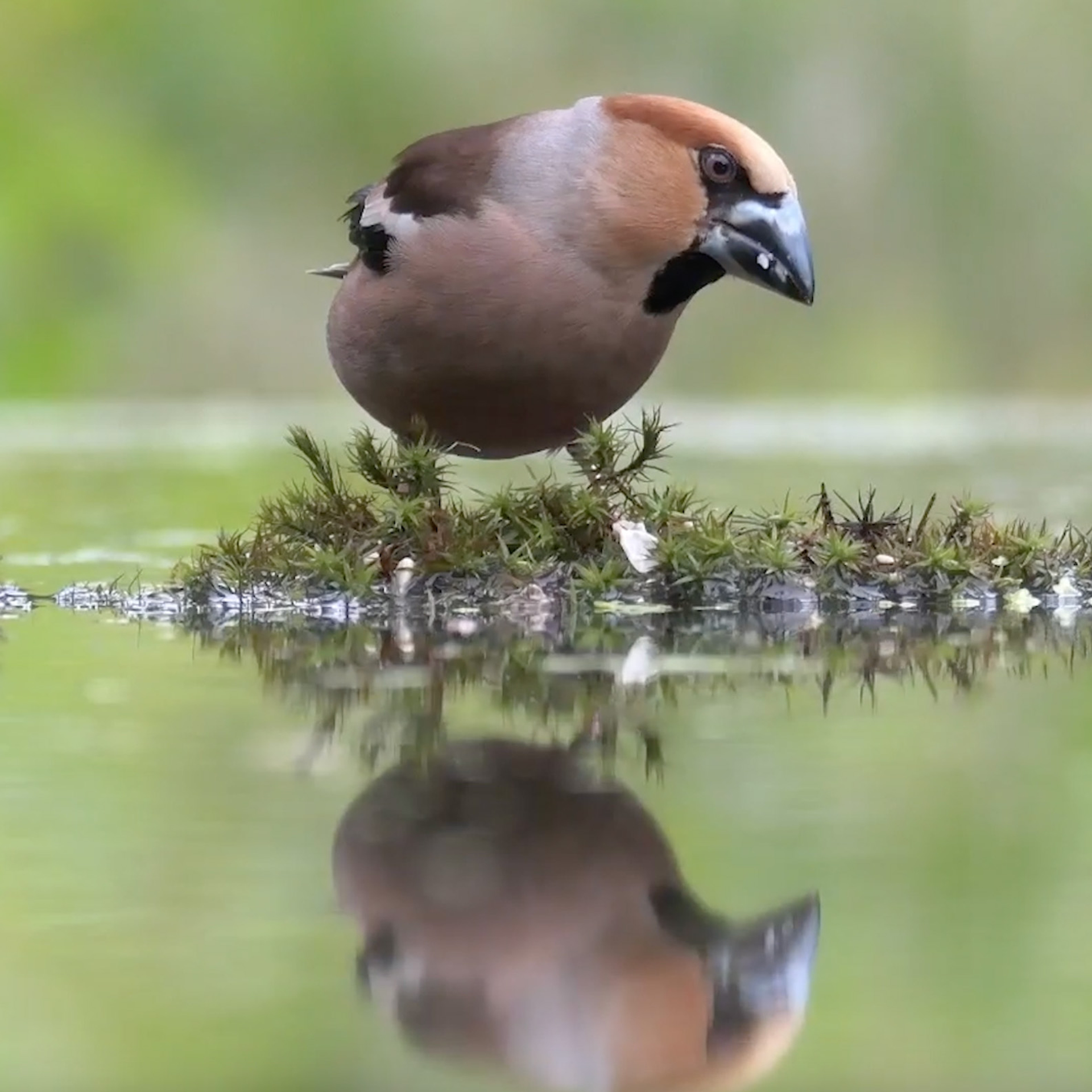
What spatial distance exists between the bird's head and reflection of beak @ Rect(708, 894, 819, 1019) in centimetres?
310

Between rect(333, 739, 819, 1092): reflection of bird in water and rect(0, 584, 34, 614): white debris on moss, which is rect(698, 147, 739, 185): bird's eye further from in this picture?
rect(333, 739, 819, 1092): reflection of bird in water

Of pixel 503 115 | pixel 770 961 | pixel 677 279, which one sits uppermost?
pixel 503 115

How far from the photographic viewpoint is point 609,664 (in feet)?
14.6

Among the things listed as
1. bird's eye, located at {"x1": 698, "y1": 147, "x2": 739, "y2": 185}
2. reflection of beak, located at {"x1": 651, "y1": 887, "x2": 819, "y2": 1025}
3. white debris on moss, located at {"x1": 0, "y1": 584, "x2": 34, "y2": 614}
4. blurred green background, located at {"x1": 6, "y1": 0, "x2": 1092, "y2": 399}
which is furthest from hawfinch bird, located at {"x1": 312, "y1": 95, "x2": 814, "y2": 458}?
blurred green background, located at {"x1": 6, "y1": 0, "x2": 1092, "y2": 399}

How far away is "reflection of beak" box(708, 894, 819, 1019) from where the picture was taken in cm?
223

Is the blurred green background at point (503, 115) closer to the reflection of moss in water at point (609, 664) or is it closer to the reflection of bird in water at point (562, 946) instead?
the reflection of moss in water at point (609, 664)

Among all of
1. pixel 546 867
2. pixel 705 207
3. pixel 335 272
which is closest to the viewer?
pixel 546 867

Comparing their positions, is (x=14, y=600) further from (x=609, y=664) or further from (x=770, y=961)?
(x=770, y=961)

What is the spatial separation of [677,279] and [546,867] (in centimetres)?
304

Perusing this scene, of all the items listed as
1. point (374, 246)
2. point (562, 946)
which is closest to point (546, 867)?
point (562, 946)

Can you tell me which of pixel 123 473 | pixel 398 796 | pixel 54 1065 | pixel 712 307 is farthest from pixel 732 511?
pixel 712 307

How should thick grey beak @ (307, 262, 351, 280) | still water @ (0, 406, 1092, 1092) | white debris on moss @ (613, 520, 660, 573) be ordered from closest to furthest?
still water @ (0, 406, 1092, 1092) < white debris on moss @ (613, 520, 660, 573) < thick grey beak @ (307, 262, 351, 280)

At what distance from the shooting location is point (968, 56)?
45.1ft

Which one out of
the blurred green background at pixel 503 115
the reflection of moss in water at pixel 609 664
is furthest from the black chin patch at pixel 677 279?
the blurred green background at pixel 503 115
